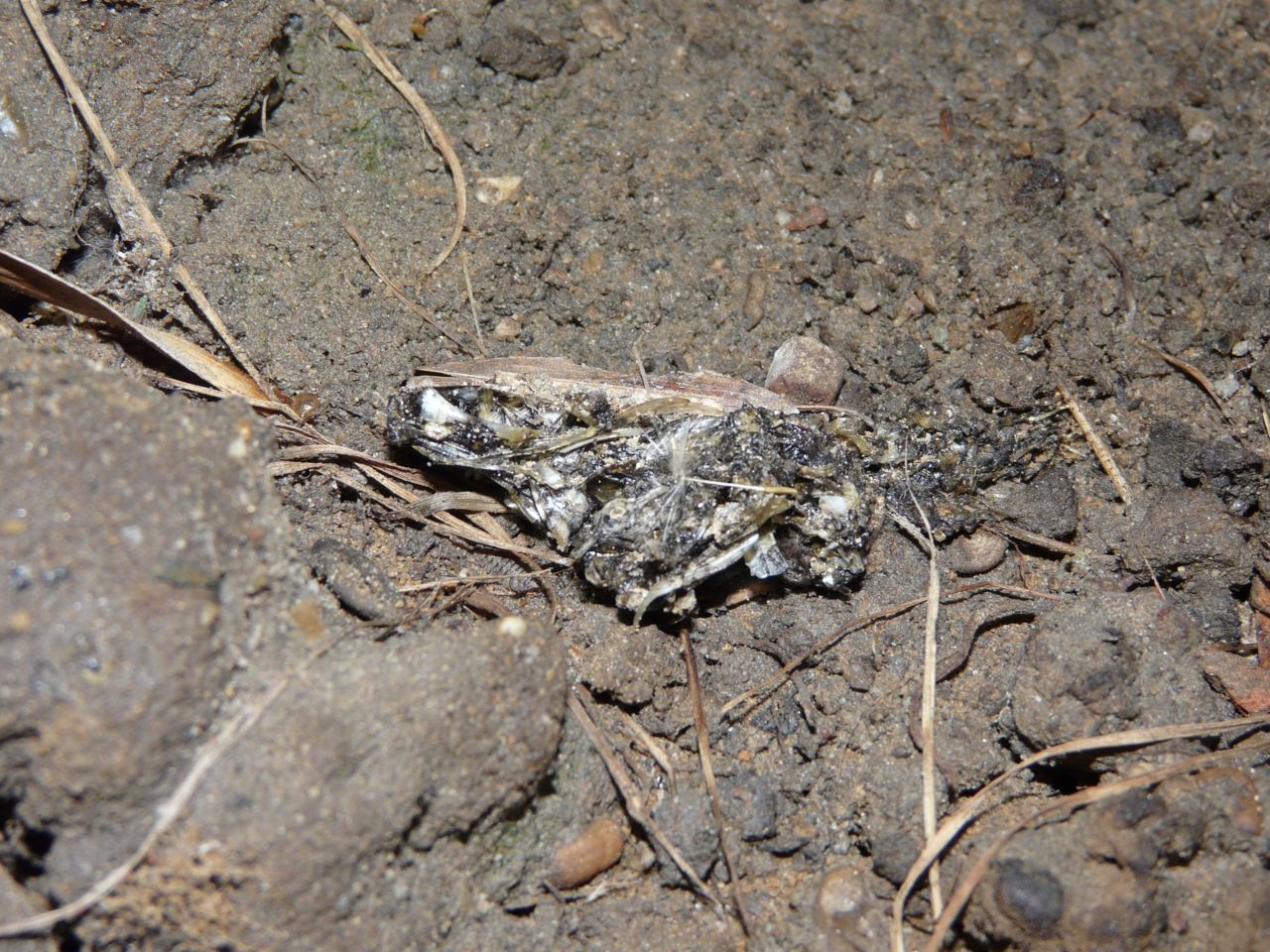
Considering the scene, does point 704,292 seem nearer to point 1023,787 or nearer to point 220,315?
point 220,315

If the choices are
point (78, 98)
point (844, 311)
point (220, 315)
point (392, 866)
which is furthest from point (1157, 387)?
point (78, 98)

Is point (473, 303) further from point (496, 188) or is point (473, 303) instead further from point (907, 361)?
point (907, 361)

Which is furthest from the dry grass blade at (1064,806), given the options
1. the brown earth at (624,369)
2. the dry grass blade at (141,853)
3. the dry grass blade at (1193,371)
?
the dry grass blade at (141,853)

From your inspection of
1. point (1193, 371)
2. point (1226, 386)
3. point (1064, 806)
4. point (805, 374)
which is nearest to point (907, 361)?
point (805, 374)

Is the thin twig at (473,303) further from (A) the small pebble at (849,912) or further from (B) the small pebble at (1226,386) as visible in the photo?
(B) the small pebble at (1226,386)

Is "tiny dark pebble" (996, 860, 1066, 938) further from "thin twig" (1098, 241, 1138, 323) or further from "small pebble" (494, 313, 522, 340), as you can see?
"small pebble" (494, 313, 522, 340)
